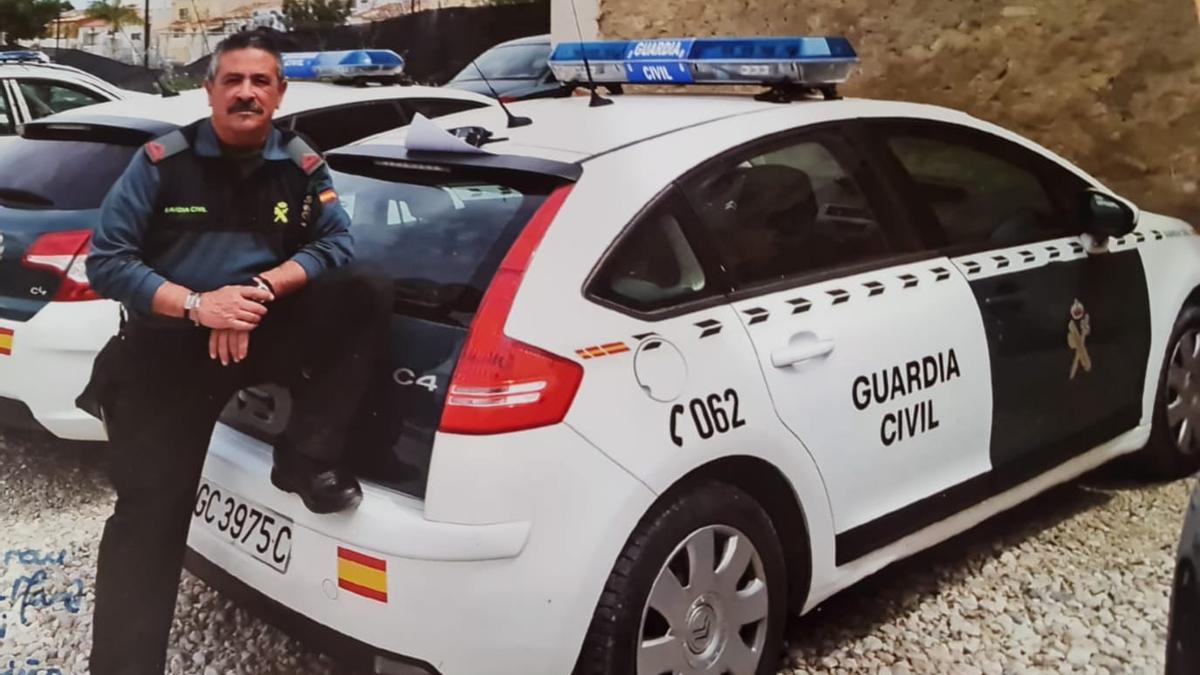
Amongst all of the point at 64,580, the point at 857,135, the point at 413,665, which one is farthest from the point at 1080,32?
the point at 64,580

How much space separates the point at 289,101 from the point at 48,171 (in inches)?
32.0

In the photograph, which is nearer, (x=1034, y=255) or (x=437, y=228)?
(x=437, y=228)

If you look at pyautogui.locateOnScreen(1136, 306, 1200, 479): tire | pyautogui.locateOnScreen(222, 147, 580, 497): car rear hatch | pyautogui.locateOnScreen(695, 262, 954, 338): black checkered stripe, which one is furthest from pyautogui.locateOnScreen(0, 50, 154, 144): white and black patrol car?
pyautogui.locateOnScreen(1136, 306, 1200, 479): tire

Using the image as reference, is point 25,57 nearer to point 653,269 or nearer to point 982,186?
point 653,269

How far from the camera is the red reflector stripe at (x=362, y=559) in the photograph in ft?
5.89

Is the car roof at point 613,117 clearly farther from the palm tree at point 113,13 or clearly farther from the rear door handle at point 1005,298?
the palm tree at point 113,13

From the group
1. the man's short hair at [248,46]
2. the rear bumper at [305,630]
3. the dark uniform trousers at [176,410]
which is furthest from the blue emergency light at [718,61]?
the rear bumper at [305,630]

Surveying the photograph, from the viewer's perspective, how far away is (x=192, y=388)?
1.99 metres

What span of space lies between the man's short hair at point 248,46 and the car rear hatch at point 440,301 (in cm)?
30

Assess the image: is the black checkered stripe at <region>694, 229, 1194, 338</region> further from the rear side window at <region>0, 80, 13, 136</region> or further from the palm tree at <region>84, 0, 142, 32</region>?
the rear side window at <region>0, 80, 13, 136</region>

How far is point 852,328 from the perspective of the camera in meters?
2.26

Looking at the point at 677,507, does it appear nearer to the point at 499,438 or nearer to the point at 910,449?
the point at 499,438

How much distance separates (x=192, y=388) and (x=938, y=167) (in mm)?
1756

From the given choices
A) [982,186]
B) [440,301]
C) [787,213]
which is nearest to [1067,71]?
[982,186]
